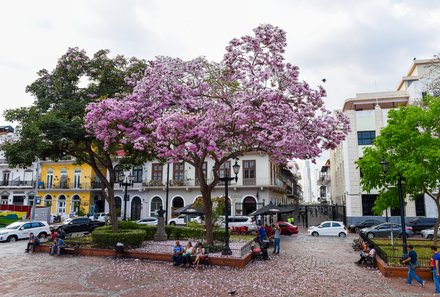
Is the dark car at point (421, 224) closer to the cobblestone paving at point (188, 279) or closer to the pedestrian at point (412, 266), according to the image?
the cobblestone paving at point (188, 279)

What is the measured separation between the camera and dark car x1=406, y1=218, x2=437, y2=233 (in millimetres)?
29286

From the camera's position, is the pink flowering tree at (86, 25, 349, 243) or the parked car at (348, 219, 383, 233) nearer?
the pink flowering tree at (86, 25, 349, 243)

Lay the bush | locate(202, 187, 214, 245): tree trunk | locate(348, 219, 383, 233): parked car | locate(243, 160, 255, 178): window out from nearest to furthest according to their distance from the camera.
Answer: locate(202, 187, 214, 245): tree trunk → the bush → locate(348, 219, 383, 233): parked car → locate(243, 160, 255, 178): window

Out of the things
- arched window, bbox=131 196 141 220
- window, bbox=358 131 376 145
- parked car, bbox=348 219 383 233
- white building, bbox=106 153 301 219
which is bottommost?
parked car, bbox=348 219 383 233

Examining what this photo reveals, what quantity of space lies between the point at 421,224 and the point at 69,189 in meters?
39.1

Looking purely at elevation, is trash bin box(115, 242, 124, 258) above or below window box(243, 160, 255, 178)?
below

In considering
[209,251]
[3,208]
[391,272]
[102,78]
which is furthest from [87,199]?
[391,272]

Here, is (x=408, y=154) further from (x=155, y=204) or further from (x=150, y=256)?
(x=155, y=204)

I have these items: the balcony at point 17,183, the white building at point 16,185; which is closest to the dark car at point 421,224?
the white building at point 16,185

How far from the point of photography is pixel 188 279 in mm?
11672

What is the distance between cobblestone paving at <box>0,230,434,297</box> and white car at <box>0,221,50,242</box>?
9.21 meters

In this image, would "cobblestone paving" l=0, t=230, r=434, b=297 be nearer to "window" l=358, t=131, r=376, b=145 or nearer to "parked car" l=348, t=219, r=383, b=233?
"parked car" l=348, t=219, r=383, b=233

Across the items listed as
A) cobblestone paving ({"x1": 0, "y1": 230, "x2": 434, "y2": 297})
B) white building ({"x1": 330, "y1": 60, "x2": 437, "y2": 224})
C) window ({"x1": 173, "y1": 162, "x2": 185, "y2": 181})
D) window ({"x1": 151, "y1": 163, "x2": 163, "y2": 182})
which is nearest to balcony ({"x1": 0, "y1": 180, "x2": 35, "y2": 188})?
window ({"x1": 151, "y1": 163, "x2": 163, "y2": 182})

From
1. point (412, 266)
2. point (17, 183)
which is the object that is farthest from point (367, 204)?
point (17, 183)
